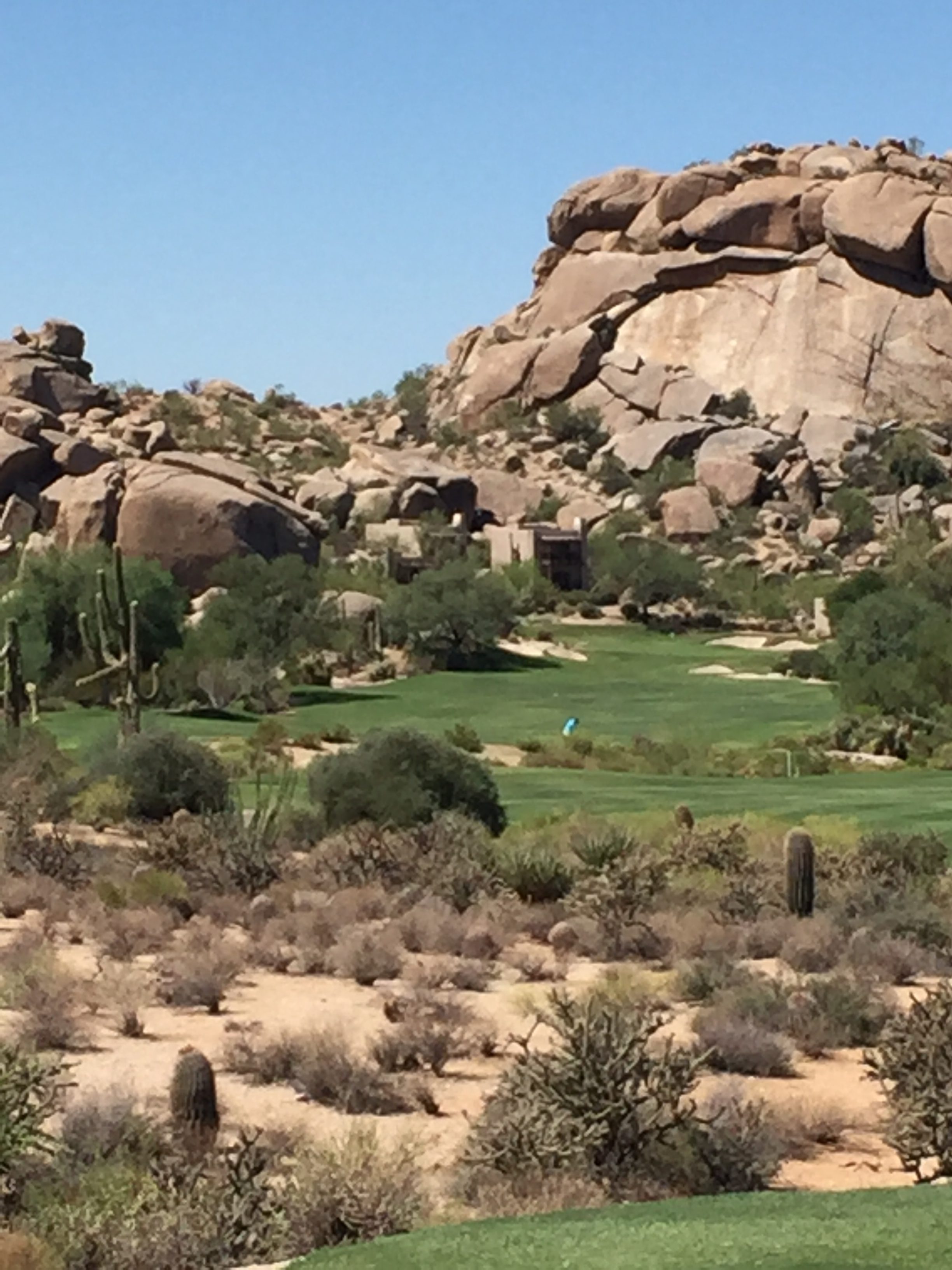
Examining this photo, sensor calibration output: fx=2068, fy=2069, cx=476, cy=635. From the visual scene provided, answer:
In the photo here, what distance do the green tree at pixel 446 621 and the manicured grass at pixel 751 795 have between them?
25233 mm

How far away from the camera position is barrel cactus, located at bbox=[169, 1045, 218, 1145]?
43.1 ft

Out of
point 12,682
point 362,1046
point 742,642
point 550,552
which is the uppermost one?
point 550,552

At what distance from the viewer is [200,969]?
1859 cm

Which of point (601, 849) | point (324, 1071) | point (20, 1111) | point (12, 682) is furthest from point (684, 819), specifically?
point (20, 1111)

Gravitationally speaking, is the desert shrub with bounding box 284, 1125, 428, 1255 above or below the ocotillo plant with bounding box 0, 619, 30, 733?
below

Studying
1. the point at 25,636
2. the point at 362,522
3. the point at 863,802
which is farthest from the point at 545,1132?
the point at 362,522

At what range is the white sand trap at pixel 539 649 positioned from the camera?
68188mm

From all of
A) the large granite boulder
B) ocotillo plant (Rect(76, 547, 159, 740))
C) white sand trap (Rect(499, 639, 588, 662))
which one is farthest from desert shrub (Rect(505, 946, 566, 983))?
the large granite boulder

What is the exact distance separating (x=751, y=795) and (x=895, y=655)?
18.8 meters

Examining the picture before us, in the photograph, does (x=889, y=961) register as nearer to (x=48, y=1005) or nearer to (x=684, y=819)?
(x=48, y=1005)

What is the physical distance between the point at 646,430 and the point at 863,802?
A: 7527cm

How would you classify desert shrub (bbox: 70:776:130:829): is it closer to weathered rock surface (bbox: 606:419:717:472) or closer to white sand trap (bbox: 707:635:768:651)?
white sand trap (bbox: 707:635:768:651)

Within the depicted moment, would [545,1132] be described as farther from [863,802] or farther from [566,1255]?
[863,802]

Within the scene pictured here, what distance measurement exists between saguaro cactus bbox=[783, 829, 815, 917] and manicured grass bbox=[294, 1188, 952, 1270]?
13059mm
